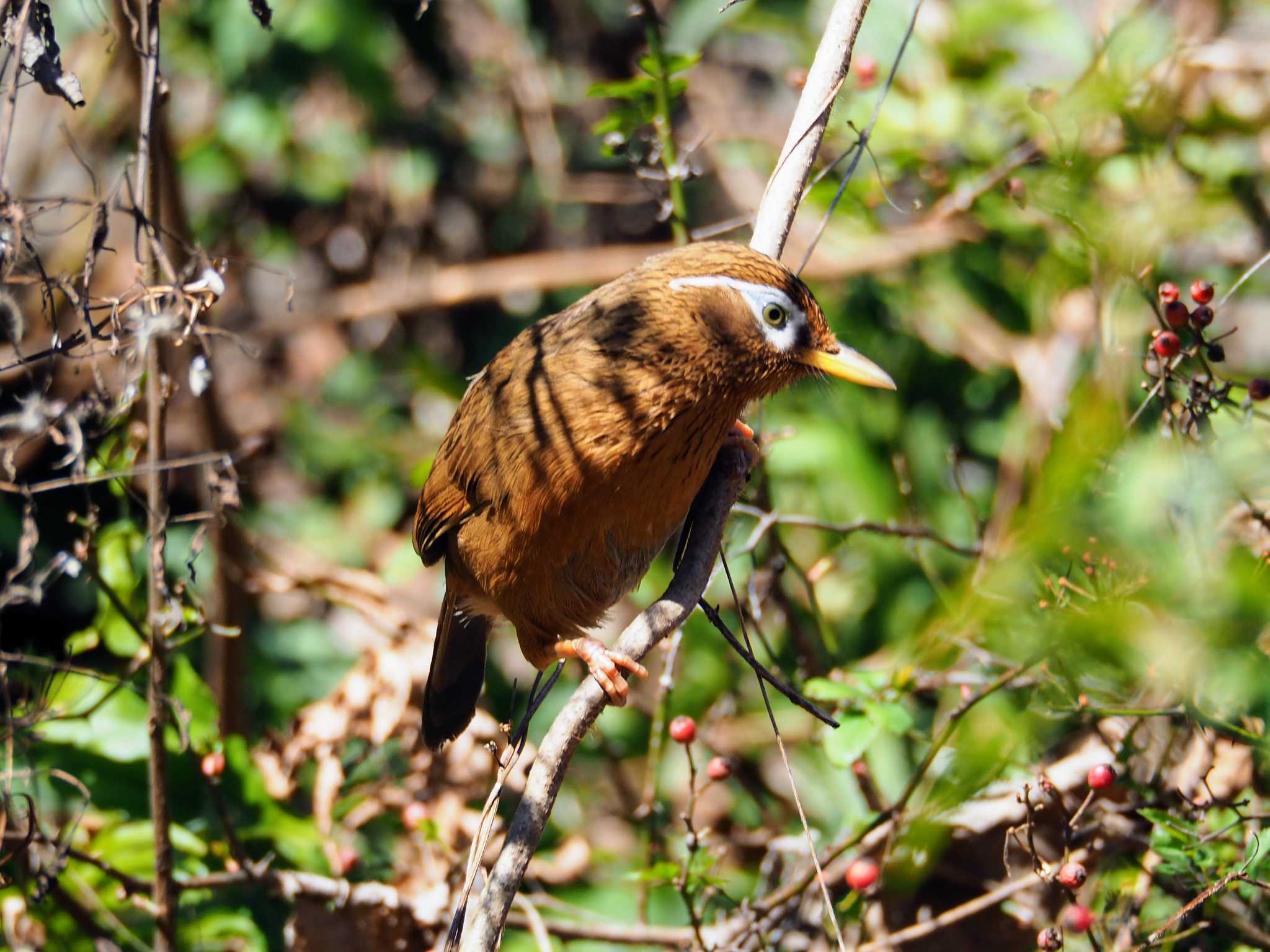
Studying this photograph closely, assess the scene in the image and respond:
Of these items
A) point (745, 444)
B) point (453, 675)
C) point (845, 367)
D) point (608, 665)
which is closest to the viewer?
point (608, 665)

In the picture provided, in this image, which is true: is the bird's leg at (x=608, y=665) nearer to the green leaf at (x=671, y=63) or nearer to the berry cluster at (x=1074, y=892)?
the berry cluster at (x=1074, y=892)

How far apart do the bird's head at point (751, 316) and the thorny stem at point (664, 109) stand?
0.27 meters

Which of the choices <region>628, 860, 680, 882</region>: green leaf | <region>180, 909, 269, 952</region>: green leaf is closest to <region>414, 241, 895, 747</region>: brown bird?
<region>628, 860, 680, 882</region>: green leaf

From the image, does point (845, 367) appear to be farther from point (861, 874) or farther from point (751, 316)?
point (861, 874)

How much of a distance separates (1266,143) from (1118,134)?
0.75 metres

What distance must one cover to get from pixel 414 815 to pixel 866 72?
271cm

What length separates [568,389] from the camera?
3064 mm

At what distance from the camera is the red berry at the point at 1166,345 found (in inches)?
107

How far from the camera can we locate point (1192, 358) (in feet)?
9.19

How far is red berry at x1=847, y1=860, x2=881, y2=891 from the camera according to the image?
3133mm

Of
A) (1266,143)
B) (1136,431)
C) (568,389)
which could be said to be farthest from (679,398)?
(1266,143)

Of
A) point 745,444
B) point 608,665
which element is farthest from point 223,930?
point 745,444

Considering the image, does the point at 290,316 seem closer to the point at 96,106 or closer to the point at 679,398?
the point at 96,106

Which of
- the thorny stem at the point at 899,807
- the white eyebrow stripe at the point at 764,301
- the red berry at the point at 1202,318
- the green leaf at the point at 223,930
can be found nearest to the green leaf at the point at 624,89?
the white eyebrow stripe at the point at 764,301
